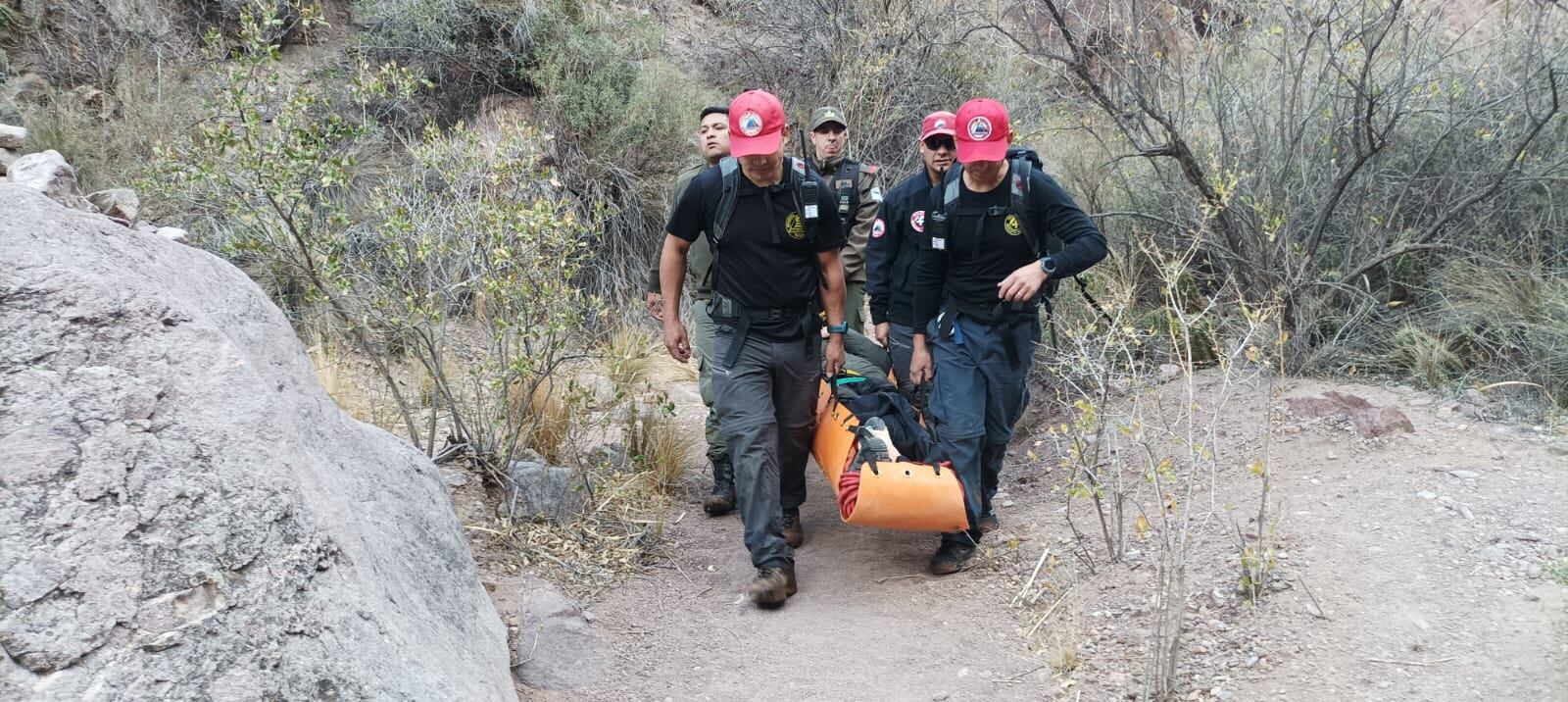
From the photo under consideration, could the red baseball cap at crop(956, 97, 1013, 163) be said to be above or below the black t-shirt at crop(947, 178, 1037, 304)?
above

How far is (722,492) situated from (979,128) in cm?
229

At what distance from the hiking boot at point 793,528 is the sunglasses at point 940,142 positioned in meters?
1.85

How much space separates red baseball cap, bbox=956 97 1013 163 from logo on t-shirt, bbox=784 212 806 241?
70 centimetres

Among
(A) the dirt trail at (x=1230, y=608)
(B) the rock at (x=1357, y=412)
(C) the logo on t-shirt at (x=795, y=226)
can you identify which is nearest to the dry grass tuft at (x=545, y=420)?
(A) the dirt trail at (x=1230, y=608)

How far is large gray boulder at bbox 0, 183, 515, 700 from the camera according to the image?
1.94 meters

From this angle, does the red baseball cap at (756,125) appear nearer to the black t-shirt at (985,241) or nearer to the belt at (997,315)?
the black t-shirt at (985,241)

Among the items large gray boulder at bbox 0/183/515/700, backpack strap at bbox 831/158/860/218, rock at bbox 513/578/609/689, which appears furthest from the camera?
backpack strap at bbox 831/158/860/218

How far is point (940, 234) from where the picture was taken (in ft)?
14.6

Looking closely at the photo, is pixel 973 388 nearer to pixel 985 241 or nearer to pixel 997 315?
pixel 997 315

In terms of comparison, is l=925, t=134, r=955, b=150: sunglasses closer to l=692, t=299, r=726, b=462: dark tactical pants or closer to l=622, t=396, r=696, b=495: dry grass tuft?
l=692, t=299, r=726, b=462: dark tactical pants

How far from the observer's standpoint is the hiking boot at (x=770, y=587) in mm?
4234

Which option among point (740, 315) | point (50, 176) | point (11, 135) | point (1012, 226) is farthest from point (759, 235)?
point (11, 135)

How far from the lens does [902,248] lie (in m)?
5.04

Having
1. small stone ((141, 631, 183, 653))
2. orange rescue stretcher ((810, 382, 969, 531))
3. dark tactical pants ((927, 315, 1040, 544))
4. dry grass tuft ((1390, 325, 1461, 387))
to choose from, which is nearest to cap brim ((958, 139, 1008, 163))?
dark tactical pants ((927, 315, 1040, 544))
